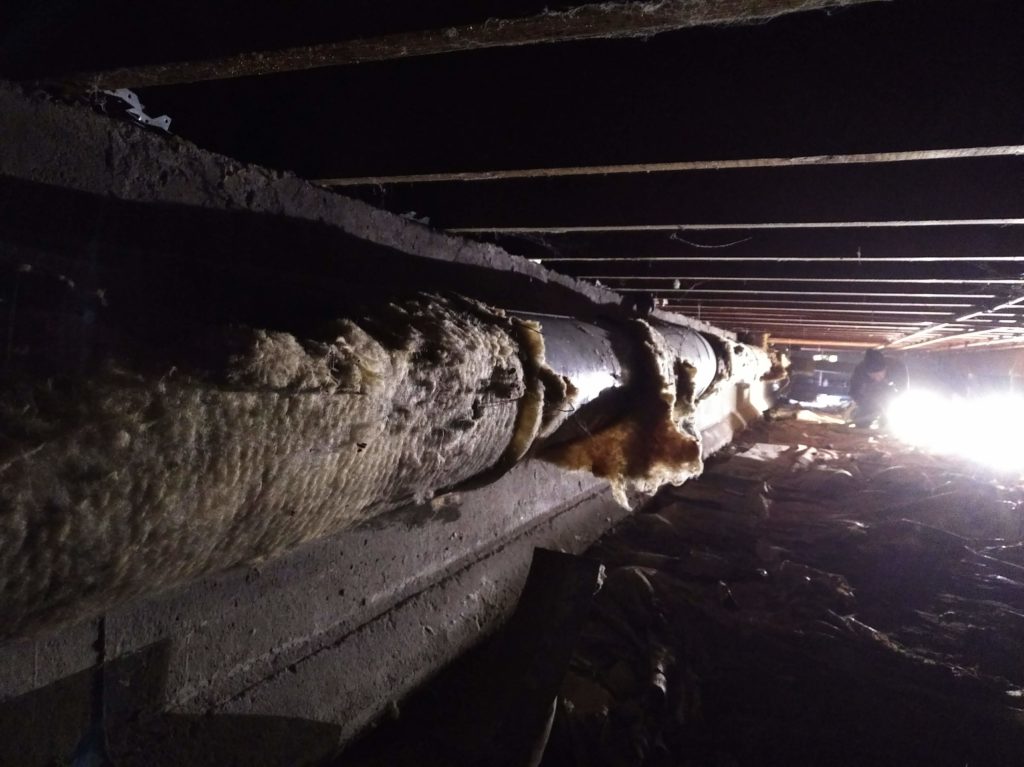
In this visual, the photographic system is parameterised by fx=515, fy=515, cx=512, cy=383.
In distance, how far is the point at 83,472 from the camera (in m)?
0.54

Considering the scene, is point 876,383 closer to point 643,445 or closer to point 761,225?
point 761,225

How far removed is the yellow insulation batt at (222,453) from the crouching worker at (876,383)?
11.5m

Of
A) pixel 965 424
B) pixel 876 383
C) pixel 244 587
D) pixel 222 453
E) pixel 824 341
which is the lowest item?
pixel 965 424

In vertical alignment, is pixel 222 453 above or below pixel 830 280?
below

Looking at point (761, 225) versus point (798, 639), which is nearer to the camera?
point (761, 225)

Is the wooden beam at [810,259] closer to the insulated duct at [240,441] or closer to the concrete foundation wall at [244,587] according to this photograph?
the concrete foundation wall at [244,587]

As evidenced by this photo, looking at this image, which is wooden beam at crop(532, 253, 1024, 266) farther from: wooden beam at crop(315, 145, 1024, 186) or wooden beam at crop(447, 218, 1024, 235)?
wooden beam at crop(315, 145, 1024, 186)

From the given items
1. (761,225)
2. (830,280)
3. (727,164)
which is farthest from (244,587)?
(830,280)

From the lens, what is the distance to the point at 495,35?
38.4 inches

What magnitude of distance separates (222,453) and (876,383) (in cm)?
1232

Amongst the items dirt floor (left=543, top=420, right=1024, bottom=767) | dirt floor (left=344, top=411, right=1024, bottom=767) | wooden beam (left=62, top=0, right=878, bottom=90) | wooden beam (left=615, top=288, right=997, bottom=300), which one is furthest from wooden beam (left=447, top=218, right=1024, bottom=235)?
dirt floor (left=543, top=420, right=1024, bottom=767)

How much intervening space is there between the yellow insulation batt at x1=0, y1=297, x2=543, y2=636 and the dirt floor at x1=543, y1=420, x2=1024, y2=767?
2.01 metres

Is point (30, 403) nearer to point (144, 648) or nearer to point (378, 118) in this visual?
point (144, 648)

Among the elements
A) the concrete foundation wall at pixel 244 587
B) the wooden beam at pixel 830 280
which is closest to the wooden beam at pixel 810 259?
the wooden beam at pixel 830 280
